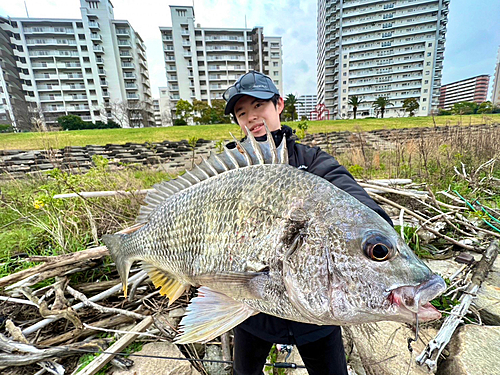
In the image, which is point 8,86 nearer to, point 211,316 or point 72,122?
point 72,122

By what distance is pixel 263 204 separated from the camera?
1.04 m

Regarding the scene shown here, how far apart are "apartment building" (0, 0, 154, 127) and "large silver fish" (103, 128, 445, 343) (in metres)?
49.8

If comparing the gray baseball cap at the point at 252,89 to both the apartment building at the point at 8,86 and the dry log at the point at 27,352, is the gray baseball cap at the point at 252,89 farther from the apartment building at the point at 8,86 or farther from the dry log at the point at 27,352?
the apartment building at the point at 8,86

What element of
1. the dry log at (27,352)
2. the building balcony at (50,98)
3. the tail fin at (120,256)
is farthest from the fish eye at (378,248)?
the building balcony at (50,98)

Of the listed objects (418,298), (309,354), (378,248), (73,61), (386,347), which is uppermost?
(73,61)

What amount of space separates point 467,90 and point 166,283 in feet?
430

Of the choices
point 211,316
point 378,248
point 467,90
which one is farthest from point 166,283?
point 467,90

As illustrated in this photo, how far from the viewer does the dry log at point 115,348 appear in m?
1.65

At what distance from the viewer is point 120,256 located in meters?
1.74

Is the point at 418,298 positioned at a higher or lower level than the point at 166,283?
higher

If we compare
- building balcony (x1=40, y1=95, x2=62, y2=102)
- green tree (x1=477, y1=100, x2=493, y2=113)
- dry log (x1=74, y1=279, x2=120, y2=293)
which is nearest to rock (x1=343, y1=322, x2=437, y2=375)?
dry log (x1=74, y1=279, x2=120, y2=293)

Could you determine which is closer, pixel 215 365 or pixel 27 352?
pixel 27 352

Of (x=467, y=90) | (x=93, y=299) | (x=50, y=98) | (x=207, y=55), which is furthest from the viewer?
(x=467, y=90)

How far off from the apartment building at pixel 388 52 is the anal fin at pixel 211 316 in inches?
2525
